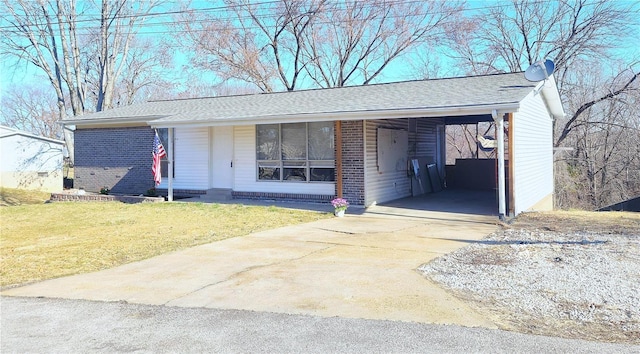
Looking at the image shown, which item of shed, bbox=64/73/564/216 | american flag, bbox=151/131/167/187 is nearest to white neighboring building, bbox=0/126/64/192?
shed, bbox=64/73/564/216

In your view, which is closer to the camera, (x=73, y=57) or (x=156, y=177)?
(x=156, y=177)

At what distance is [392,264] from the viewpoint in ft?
22.6

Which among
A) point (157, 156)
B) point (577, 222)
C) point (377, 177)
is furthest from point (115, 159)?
point (577, 222)

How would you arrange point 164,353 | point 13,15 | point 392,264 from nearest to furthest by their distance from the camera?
point 164,353
point 392,264
point 13,15

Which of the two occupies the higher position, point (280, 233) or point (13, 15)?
point (13, 15)

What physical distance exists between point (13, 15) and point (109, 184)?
17963mm

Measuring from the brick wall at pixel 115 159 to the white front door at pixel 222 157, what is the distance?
2638 millimetres

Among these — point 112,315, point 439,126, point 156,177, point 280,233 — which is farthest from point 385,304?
point 439,126

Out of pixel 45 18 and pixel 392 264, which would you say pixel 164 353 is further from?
pixel 45 18

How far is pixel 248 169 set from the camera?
601 inches

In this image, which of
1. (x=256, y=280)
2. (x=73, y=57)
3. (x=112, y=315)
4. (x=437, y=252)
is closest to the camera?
(x=112, y=315)

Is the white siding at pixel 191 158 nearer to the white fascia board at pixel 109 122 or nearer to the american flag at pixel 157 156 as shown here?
the american flag at pixel 157 156

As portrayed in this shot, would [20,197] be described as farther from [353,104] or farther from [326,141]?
[353,104]

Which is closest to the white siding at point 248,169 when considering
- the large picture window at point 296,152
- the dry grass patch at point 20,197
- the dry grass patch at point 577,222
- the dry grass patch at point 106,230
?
the large picture window at point 296,152
